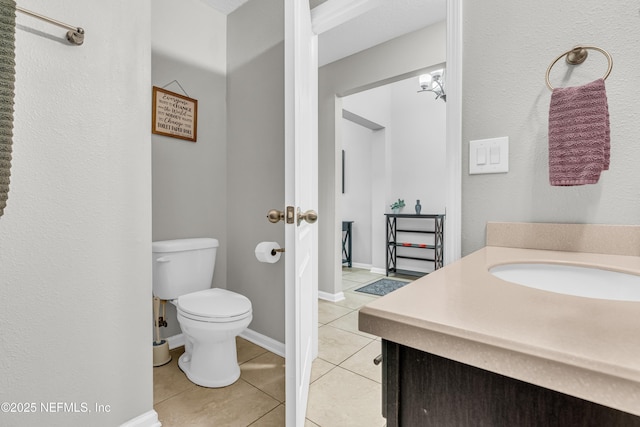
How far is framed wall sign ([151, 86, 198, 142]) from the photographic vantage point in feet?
6.36

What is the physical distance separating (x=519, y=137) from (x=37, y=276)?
5.60 ft

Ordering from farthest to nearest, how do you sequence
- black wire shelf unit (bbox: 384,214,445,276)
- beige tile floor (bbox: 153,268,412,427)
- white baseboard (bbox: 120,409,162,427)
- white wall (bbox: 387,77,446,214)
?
white wall (bbox: 387,77,446,214) → black wire shelf unit (bbox: 384,214,445,276) → beige tile floor (bbox: 153,268,412,427) → white baseboard (bbox: 120,409,162,427)

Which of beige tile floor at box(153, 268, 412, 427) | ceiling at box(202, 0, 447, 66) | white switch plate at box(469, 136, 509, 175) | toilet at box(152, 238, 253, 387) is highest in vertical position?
ceiling at box(202, 0, 447, 66)

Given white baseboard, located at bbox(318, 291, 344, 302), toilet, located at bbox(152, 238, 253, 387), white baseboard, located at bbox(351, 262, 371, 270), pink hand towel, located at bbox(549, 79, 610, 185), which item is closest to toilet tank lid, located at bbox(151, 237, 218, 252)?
toilet, located at bbox(152, 238, 253, 387)

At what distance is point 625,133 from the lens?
835mm

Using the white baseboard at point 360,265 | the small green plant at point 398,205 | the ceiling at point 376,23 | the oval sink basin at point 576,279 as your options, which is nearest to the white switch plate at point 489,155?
the oval sink basin at point 576,279

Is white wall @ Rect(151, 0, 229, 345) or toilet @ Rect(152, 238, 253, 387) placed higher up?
white wall @ Rect(151, 0, 229, 345)

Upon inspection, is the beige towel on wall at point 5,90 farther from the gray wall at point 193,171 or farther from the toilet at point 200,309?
the gray wall at point 193,171

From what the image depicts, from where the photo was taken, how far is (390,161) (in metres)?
4.28

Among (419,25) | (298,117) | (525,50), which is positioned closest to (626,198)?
(525,50)

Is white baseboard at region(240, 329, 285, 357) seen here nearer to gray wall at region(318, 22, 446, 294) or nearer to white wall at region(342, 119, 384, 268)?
gray wall at region(318, 22, 446, 294)

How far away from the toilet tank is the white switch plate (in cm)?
166

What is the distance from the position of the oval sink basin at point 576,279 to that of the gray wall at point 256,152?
139 cm

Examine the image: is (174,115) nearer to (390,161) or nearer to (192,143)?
(192,143)
